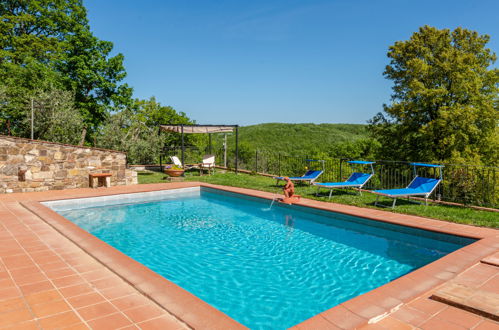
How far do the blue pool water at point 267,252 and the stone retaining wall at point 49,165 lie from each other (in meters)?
2.23

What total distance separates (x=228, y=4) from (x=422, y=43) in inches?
397

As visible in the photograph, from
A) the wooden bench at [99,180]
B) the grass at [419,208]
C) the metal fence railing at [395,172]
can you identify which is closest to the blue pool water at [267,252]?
the grass at [419,208]

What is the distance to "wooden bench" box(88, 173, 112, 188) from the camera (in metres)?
10.2

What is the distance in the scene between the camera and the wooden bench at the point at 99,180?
33.5 ft

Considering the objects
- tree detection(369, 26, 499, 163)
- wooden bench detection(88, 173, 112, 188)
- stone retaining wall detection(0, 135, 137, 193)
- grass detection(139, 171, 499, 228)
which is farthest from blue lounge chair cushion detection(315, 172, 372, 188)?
stone retaining wall detection(0, 135, 137, 193)

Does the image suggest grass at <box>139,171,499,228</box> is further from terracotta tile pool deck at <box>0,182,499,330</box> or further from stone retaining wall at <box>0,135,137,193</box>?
stone retaining wall at <box>0,135,137,193</box>

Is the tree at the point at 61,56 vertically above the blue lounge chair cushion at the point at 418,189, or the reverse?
the tree at the point at 61,56

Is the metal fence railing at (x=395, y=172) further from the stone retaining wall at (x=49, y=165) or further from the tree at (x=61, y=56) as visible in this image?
the tree at (x=61, y=56)

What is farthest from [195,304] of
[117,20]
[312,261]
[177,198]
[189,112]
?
[189,112]

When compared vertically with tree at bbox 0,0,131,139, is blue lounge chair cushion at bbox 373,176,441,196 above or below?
below

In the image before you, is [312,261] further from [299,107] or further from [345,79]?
[299,107]

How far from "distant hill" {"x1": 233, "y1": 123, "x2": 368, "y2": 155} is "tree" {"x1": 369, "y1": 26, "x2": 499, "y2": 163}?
61.8ft

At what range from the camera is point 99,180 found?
10688mm

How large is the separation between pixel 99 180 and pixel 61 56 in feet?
44.8
